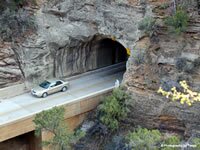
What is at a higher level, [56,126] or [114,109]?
[56,126]

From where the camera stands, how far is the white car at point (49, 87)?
78.0 feet

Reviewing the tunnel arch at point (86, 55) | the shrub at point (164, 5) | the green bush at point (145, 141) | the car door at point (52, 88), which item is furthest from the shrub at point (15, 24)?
the green bush at point (145, 141)

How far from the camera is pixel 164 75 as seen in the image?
21750 millimetres

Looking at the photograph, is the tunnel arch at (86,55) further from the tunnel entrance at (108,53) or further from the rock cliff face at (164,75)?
the rock cliff face at (164,75)

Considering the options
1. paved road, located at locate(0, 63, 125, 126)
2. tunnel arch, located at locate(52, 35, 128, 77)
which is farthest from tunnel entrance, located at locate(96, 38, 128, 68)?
paved road, located at locate(0, 63, 125, 126)

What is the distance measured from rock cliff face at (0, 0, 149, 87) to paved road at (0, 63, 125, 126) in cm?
160

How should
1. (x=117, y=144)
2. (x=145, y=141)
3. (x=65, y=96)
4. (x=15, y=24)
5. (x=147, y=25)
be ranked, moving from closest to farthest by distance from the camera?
(x=145, y=141)
(x=117, y=144)
(x=147, y=25)
(x=65, y=96)
(x=15, y=24)

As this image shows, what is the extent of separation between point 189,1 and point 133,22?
12.8ft

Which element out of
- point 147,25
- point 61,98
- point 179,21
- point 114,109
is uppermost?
point 179,21

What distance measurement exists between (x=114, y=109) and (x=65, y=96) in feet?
13.2

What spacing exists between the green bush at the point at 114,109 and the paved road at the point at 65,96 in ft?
6.39

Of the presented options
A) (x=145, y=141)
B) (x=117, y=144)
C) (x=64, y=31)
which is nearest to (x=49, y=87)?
(x=64, y=31)

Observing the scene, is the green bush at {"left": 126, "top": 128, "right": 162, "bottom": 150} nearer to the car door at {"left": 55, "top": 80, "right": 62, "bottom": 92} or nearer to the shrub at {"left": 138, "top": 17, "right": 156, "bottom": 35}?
the shrub at {"left": 138, "top": 17, "right": 156, "bottom": 35}

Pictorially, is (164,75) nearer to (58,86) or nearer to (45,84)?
(58,86)
